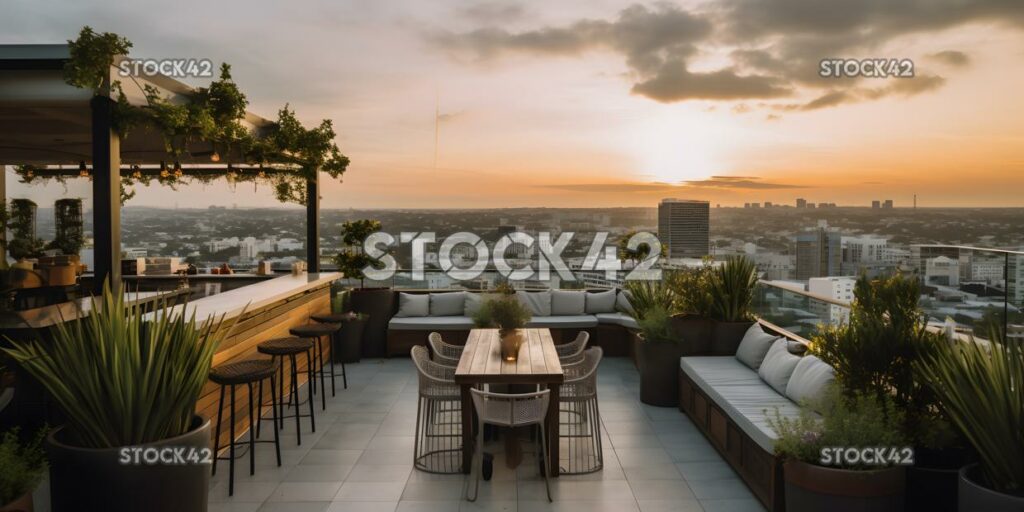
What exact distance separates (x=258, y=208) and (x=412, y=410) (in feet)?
21.5

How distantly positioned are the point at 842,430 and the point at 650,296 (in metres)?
4.67

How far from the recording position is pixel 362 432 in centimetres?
635

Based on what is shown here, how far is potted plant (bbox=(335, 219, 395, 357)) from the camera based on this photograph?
392 inches

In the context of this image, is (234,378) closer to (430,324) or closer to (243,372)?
(243,372)

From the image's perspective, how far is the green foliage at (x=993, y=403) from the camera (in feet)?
9.77

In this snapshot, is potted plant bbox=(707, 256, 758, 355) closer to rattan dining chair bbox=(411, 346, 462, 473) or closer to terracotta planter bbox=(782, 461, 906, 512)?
rattan dining chair bbox=(411, 346, 462, 473)

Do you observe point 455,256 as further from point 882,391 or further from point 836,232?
point 882,391

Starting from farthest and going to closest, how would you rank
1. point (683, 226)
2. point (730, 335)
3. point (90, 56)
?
point (683, 226)
point (730, 335)
point (90, 56)

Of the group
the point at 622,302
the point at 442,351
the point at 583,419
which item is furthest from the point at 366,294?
the point at 583,419

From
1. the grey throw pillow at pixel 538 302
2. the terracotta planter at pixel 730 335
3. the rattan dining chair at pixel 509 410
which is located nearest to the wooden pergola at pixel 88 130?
the rattan dining chair at pixel 509 410

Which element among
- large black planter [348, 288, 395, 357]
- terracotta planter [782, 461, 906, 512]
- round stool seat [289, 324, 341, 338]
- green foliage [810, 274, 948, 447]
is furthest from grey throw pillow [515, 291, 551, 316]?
terracotta planter [782, 461, 906, 512]

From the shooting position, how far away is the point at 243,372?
484 cm

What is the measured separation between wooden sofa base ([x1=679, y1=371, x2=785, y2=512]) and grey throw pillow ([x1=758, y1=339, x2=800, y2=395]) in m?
0.52

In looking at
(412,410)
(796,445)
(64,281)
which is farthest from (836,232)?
(64,281)
